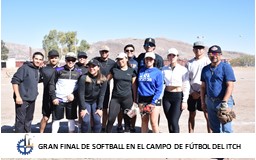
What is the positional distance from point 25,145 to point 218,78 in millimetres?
3386

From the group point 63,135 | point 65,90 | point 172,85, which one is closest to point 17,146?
point 63,135

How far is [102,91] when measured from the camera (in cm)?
566

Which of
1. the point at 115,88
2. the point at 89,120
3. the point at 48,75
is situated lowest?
the point at 89,120

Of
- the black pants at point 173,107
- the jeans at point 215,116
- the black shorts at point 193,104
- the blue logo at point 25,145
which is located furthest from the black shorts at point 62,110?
the jeans at point 215,116

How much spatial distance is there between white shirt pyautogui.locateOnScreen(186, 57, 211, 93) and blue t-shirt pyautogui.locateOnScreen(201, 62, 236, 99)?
3.15ft

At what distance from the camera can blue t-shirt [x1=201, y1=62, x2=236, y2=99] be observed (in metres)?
4.51

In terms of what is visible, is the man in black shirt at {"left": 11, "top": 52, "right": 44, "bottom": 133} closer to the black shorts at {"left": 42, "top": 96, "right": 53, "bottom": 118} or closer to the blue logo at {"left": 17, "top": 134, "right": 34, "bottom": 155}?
the black shorts at {"left": 42, "top": 96, "right": 53, "bottom": 118}

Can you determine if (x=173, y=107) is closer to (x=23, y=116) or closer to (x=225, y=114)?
(x=225, y=114)

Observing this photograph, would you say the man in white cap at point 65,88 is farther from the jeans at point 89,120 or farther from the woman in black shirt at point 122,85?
the woman in black shirt at point 122,85

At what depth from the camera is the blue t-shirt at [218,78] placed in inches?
177

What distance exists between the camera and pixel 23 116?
5676mm

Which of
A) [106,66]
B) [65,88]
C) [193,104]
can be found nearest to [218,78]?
[193,104]

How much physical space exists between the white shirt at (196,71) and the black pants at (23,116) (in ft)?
10.9

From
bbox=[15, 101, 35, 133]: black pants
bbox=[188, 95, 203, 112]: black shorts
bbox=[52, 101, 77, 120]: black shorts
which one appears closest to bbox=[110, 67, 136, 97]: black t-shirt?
bbox=[52, 101, 77, 120]: black shorts
